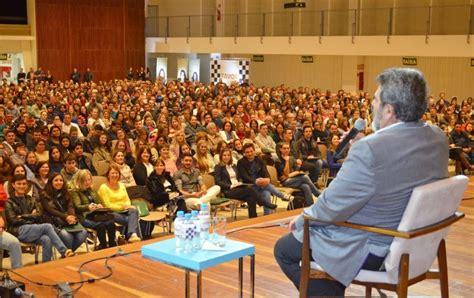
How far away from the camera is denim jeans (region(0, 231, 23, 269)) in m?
6.44

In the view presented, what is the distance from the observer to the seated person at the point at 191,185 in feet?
28.7

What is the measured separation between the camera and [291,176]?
1003 cm

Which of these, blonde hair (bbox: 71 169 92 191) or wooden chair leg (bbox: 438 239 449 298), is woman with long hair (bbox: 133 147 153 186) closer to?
blonde hair (bbox: 71 169 92 191)

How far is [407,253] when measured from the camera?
10.2 ft

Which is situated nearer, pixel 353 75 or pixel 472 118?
pixel 472 118

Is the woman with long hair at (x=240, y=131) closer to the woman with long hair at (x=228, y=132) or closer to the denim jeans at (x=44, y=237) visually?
the woman with long hair at (x=228, y=132)

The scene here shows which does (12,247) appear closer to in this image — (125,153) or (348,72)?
(125,153)

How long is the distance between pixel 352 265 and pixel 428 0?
22305 millimetres

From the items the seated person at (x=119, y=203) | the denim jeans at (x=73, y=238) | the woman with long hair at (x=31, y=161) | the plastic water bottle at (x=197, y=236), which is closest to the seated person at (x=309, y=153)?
the seated person at (x=119, y=203)

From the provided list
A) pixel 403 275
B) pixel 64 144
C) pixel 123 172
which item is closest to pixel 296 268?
pixel 403 275

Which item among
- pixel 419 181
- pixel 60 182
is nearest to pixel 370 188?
pixel 419 181

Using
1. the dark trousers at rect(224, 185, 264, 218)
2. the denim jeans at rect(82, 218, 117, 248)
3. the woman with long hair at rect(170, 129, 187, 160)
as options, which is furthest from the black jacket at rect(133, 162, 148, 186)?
the woman with long hair at rect(170, 129, 187, 160)

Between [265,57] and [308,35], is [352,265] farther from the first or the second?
[265,57]

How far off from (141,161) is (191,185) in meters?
0.97
